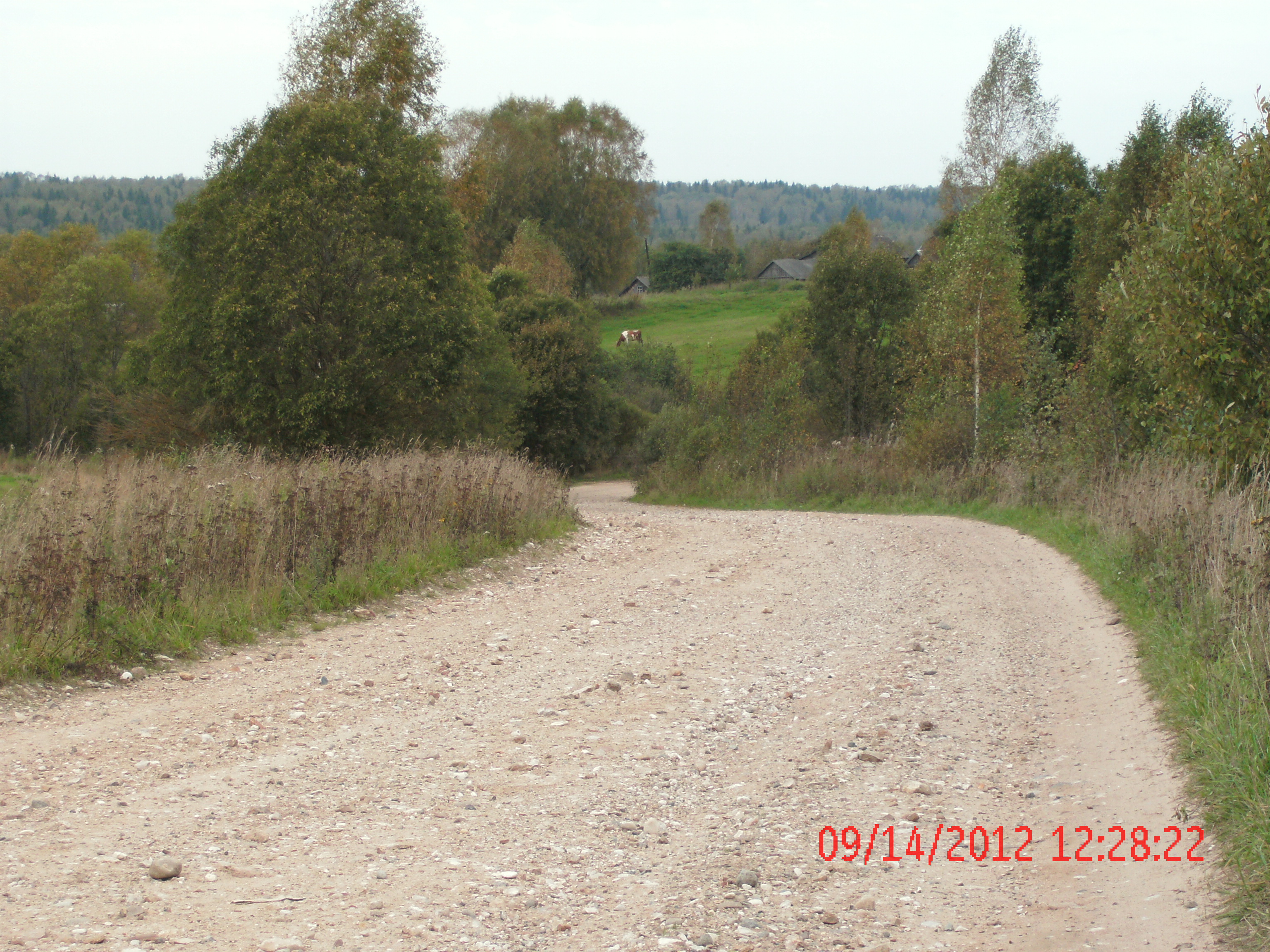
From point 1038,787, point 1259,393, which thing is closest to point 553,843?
point 1038,787

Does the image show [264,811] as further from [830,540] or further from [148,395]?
[148,395]

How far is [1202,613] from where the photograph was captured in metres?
7.52

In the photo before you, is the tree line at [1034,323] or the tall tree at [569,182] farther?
the tall tree at [569,182]

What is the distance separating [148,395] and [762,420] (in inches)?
611

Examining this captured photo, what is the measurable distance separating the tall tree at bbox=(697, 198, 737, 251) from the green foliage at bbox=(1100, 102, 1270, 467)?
100m

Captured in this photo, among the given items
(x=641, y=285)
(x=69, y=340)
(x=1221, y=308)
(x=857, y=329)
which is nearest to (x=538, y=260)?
(x=857, y=329)

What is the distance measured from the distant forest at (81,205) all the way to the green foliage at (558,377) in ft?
379

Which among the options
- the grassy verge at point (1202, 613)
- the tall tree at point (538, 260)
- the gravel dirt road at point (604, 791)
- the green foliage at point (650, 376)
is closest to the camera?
the gravel dirt road at point (604, 791)

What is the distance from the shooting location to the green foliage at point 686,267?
94938 mm

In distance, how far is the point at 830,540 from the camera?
52.6 feet
